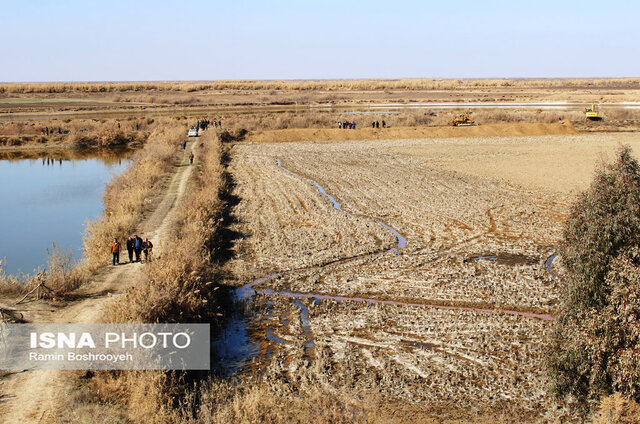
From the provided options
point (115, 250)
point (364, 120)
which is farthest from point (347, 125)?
point (115, 250)

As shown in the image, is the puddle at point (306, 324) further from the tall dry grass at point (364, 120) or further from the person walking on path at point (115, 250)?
the tall dry grass at point (364, 120)

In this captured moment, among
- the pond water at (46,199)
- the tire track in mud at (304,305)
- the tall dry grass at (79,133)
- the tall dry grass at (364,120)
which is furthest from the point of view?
the tall dry grass at (364,120)

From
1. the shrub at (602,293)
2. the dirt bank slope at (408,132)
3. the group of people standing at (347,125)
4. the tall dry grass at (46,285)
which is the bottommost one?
the tall dry grass at (46,285)

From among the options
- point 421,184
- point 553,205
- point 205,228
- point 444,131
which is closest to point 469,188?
point 421,184

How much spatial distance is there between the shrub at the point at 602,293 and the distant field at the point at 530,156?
20.6 m

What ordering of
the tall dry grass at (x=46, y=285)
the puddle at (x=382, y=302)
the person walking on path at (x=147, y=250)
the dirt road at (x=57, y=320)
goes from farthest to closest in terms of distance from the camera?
the person walking on path at (x=147, y=250) < the puddle at (x=382, y=302) < the tall dry grass at (x=46, y=285) < the dirt road at (x=57, y=320)

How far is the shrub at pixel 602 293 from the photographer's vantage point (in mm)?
9875

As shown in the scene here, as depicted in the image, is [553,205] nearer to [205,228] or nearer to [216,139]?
[205,228]

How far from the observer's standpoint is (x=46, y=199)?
34.2 m

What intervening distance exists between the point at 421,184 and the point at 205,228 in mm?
16433

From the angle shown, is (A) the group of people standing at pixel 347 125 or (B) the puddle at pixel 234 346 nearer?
(B) the puddle at pixel 234 346

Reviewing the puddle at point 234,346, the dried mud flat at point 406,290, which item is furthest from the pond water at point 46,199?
the puddle at point 234,346

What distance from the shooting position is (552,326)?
36.7 ft

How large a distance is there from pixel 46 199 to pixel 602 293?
3155 cm
